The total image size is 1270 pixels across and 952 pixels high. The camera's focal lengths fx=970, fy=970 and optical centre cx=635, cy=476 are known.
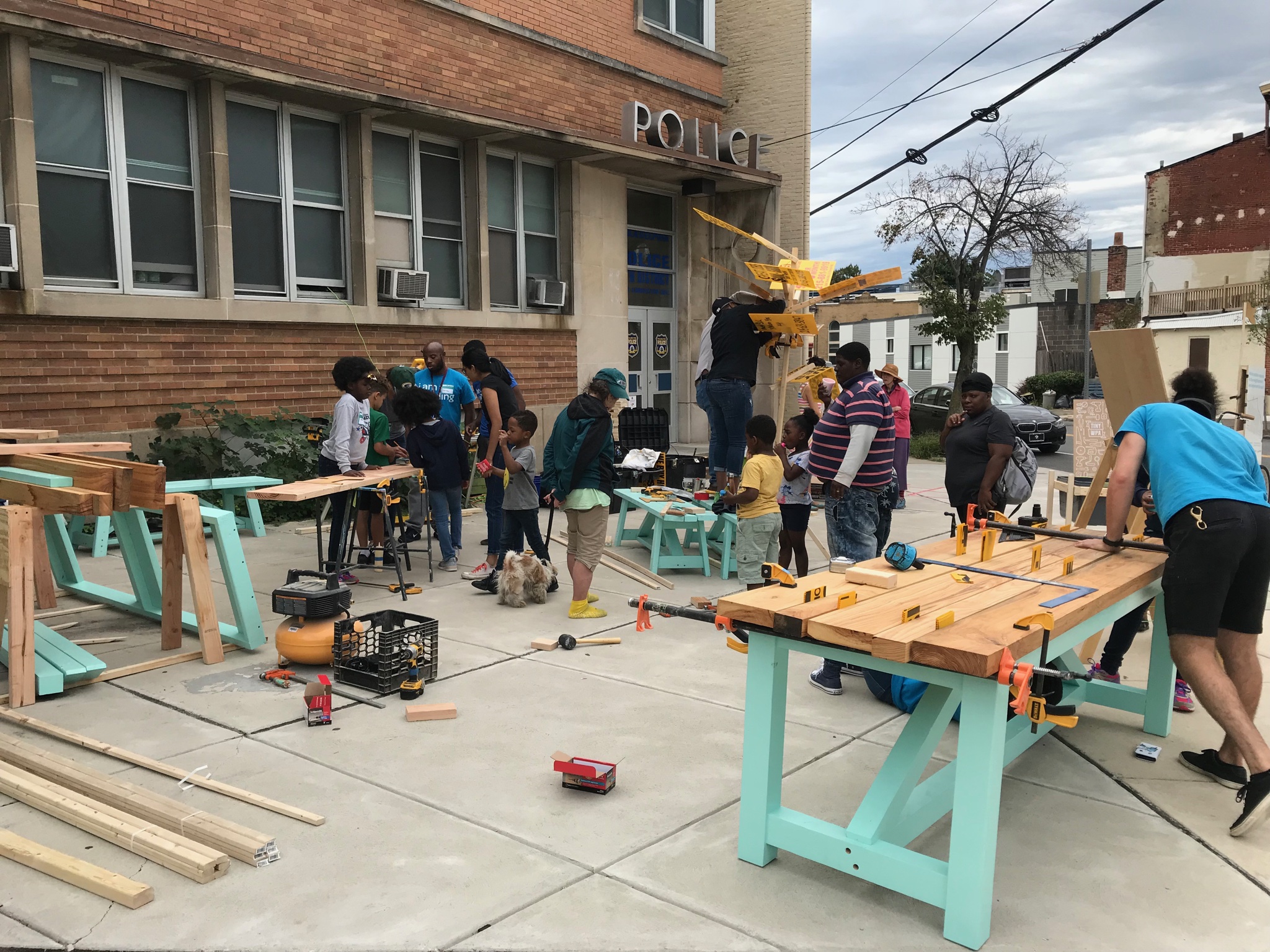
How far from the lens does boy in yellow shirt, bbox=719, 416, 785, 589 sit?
7.46 meters

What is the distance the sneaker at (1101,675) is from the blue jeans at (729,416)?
4669 millimetres

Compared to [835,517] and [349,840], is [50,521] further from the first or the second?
[835,517]

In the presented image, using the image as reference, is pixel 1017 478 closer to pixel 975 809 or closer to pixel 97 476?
pixel 975 809

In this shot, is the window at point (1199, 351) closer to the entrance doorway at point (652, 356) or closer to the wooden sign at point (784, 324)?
the entrance doorway at point (652, 356)

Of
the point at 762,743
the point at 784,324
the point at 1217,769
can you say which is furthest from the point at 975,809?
the point at 784,324

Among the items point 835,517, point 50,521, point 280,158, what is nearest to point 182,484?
point 50,521

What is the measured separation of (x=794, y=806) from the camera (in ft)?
14.0

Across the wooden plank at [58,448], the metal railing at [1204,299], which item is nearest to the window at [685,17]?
the wooden plank at [58,448]

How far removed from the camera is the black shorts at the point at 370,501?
29.3 feet

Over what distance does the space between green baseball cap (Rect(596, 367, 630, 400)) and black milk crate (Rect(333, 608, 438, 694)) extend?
97.2 inches

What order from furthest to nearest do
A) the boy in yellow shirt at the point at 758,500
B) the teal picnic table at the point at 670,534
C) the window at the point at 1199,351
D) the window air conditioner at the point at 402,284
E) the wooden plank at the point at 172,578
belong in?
1. the window at the point at 1199,351
2. the window air conditioner at the point at 402,284
3. the teal picnic table at the point at 670,534
4. the boy in yellow shirt at the point at 758,500
5. the wooden plank at the point at 172,578

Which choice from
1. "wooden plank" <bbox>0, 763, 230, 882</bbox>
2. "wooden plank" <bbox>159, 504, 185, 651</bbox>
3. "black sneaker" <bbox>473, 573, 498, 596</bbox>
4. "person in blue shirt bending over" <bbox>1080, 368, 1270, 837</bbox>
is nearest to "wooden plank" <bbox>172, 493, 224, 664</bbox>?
"wooden plank" <bbox>159, 504, 185, 651</bbox>

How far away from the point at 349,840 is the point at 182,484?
588 cm

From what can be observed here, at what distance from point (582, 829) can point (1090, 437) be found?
24.2 feet
